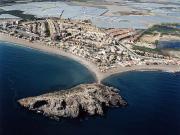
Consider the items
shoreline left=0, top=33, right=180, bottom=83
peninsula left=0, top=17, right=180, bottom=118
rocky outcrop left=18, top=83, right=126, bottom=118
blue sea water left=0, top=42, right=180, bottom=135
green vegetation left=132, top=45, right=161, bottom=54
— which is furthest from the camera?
green vegetation left=132, top=45, right=161, bottom=54

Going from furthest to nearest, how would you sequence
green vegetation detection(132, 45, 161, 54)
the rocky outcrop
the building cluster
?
the building cluster, green vegetation detection(132, 45, 161, 54), the rocky outcrop

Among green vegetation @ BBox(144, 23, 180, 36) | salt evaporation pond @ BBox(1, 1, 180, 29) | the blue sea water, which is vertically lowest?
the blue sea water

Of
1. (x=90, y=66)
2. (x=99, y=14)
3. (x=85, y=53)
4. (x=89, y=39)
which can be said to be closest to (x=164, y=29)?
(x=99, y=14)

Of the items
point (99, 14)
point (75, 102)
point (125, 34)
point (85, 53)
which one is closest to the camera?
point (75, 102)

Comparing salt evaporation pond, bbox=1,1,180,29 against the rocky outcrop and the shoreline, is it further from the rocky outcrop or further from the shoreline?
the rocky outcrop

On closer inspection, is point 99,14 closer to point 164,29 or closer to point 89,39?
point 164,29

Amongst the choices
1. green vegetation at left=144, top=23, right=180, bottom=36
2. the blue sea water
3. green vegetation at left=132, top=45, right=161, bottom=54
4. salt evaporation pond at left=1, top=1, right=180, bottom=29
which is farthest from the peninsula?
salt evaporation pond at left=1, top=1, right=180, bottom=29
